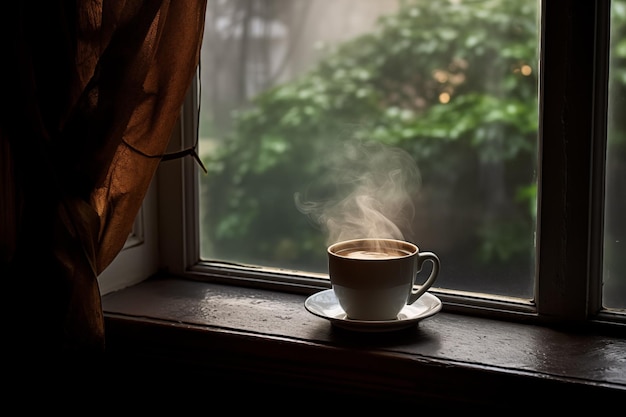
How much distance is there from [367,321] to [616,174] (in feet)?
1.40

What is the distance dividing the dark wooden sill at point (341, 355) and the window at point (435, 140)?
0.09 metres

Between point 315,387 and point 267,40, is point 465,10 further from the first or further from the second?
point 315,387

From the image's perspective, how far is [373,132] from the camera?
1.29 m

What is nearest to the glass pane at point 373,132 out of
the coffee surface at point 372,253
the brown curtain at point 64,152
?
the coffee surface at point 372,253

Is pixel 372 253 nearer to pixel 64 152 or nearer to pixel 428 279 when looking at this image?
pixel 428 279

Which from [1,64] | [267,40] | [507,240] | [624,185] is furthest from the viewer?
[267,40]

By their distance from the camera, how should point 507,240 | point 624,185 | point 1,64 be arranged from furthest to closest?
1. point 507,240
2. point 624,185
3. point 1,64

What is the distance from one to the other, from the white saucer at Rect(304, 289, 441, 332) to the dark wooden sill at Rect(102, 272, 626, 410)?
25 millimetres

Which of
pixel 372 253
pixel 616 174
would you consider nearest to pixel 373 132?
pixel 372 253

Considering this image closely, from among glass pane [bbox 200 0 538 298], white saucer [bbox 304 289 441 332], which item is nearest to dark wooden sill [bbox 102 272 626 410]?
white saucer [bbox 304 289 441 332]

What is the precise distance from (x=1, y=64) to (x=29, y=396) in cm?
45

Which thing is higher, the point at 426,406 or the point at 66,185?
the point at 66,185

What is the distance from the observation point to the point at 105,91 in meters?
0.95

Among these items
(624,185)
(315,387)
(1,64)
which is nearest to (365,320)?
(315,387)
